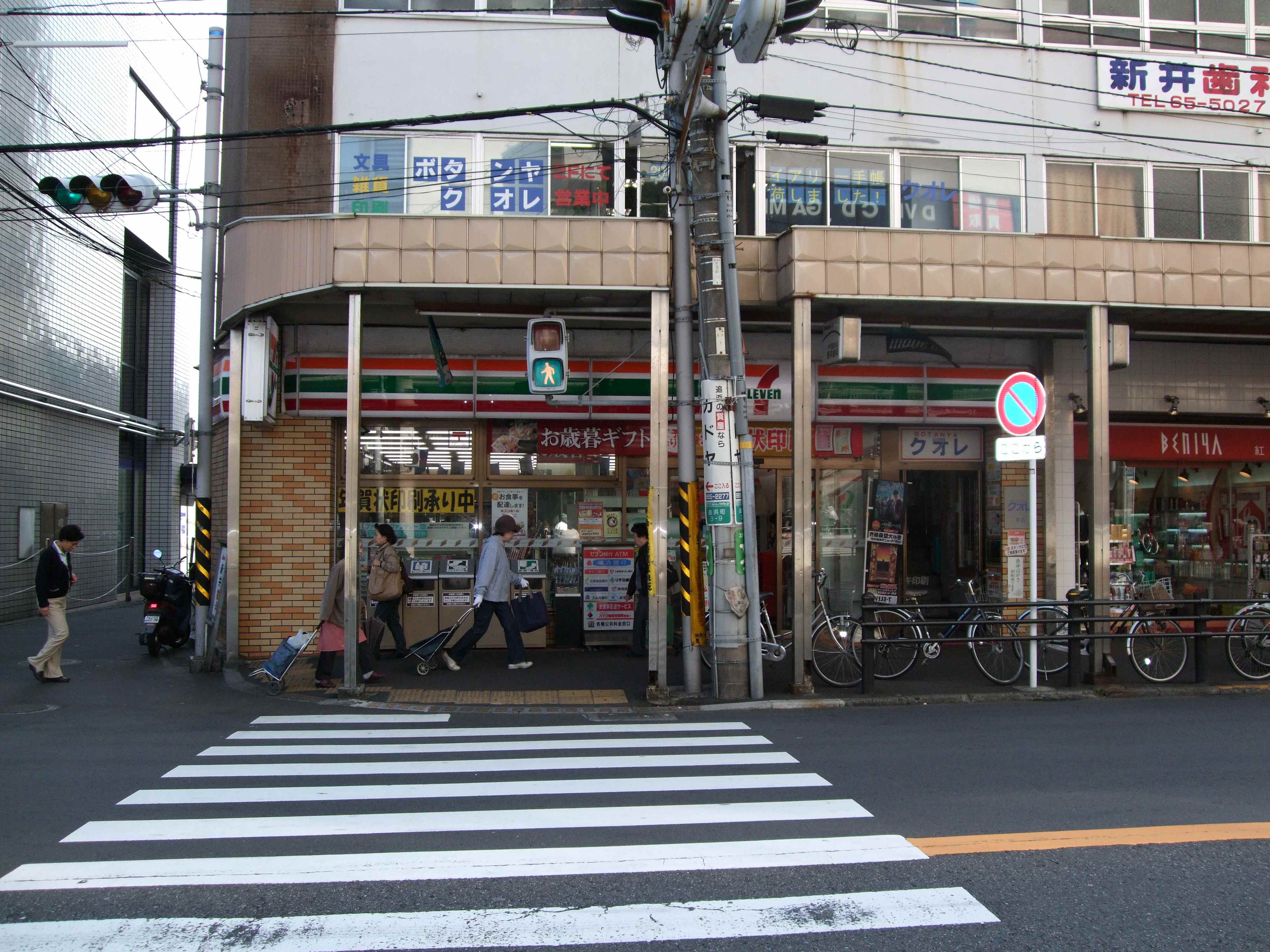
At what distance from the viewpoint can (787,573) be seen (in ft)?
45.6

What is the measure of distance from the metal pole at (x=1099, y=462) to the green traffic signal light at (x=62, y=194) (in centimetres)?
1184

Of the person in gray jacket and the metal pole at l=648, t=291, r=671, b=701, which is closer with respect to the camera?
the metal pole at l=648, t=291, r=671, b=701

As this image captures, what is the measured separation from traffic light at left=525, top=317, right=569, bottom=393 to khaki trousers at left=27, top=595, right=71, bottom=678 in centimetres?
586

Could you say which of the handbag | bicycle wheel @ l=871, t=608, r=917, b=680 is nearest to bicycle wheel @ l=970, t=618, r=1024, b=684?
bicycle wheel @ l=871, t=608, r=917, b=680

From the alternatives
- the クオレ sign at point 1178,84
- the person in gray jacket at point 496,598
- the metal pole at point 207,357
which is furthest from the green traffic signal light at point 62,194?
the クオレ sign at point 1178,84

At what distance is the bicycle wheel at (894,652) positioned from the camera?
433 inches

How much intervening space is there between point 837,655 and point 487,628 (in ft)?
13.8

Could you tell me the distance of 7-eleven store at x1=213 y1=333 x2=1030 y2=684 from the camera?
12656 millimetres

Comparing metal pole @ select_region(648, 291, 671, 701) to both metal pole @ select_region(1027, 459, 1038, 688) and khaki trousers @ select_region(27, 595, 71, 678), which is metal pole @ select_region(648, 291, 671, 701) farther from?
khaki trousers @ select_region(27, 595, 71, 678)

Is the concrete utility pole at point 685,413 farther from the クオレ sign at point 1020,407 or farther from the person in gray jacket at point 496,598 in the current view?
the クオレ sign at point 1020,407

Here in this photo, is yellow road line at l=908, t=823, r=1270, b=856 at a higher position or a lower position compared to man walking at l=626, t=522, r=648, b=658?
lower

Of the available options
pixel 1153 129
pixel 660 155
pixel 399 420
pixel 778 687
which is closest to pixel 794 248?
pixel 660 155

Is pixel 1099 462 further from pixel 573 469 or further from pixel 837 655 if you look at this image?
pixel 573 469

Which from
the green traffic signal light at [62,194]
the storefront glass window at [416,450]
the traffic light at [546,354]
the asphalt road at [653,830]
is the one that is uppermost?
the green traffic signal light at [62,194]
